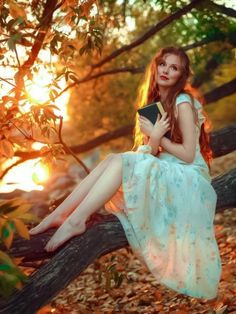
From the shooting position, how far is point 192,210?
378 centimetres

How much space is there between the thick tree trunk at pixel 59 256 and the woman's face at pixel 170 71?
110cm

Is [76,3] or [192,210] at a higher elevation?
[76,3]

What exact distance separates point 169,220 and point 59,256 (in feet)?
2.51

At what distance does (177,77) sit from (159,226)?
116 centimetres

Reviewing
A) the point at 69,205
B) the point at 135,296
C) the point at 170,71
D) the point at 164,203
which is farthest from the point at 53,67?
the point at 135,296

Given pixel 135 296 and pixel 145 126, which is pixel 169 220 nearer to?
pixel 145 126

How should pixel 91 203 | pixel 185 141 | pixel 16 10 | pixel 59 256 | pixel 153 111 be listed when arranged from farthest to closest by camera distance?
pixel 153 111, pixel 185 141, pixel 91 203, pixel 59 256, pixel 16 10

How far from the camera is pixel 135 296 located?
5.27 m

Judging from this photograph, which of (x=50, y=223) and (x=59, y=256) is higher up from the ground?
(x=50, y=223)

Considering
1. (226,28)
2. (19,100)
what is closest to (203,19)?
(226,28)

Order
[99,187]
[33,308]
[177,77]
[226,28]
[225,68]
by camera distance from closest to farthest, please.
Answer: [33,308], [99,187], [177,77], [226,28], [225,68]

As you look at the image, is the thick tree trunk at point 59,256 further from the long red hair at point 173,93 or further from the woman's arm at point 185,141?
the long red hair at point 173,93

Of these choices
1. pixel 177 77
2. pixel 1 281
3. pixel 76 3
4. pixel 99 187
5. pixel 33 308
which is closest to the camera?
pixel 1 281

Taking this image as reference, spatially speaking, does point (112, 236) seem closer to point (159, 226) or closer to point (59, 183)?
point (159, 226)
